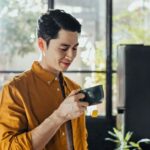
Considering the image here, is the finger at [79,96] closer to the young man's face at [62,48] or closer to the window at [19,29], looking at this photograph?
the young man's face at [62,48]

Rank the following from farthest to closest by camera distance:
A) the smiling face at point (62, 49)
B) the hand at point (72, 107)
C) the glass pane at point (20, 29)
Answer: the glass pane at point (20, 29) < the smiling face at point (62, 49) < the hand at point (72, 107)

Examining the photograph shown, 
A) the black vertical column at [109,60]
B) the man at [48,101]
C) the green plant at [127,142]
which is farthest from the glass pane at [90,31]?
the man at [48,101]

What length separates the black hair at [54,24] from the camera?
3.68 feet

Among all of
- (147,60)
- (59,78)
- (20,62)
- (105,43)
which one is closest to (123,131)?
(147,60)

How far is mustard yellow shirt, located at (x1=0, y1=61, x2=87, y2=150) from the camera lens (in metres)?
1.03

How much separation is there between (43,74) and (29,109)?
142mm

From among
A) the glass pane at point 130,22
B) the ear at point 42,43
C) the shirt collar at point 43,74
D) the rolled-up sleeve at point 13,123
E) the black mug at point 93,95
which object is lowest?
the rolled-up sleeve at point 13,123

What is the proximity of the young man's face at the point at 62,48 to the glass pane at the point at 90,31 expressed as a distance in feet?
7.70

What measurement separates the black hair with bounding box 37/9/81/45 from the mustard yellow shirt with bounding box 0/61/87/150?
11cm

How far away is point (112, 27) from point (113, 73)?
442mm

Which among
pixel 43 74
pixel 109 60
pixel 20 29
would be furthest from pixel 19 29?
pixel 43 74

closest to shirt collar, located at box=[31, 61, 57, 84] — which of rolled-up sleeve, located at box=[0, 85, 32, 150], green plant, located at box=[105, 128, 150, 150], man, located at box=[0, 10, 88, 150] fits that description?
man, located at box=[0, 10, 88, 150]

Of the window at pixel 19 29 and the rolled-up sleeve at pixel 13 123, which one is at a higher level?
the window at pixel 19 29

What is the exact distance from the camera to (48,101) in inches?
44.8
